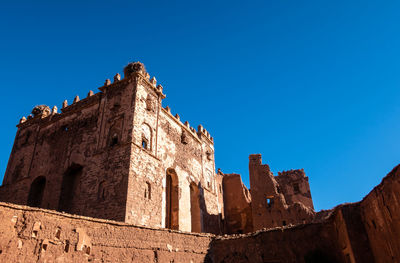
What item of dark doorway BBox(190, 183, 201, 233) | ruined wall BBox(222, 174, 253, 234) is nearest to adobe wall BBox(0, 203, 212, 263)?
dark doorway BBox(190, 183, 201, 233)

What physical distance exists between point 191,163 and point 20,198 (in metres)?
13.2

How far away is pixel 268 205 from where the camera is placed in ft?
86.1

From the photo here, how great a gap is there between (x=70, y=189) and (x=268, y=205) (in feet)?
49.7

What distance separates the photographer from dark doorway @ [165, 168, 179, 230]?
75.9 ft

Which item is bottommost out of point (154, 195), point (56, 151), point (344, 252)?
point (344, 252)

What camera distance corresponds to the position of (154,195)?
20.2m

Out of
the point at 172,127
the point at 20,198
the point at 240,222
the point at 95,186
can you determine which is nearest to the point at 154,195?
the point at 95,186

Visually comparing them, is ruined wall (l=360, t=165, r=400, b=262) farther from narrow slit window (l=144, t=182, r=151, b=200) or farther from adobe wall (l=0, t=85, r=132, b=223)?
narrow slit window (l=144, t=182, r=151, b=200)

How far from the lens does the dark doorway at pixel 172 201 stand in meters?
23.1

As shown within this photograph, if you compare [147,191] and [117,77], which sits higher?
[117,77]

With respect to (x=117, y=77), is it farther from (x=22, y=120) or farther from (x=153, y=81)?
(x=22, y=120)

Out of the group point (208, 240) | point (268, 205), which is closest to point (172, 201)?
point (268, 205)

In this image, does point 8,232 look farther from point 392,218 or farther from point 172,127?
point 172,127

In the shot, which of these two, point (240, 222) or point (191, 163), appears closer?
point (191, 163)
